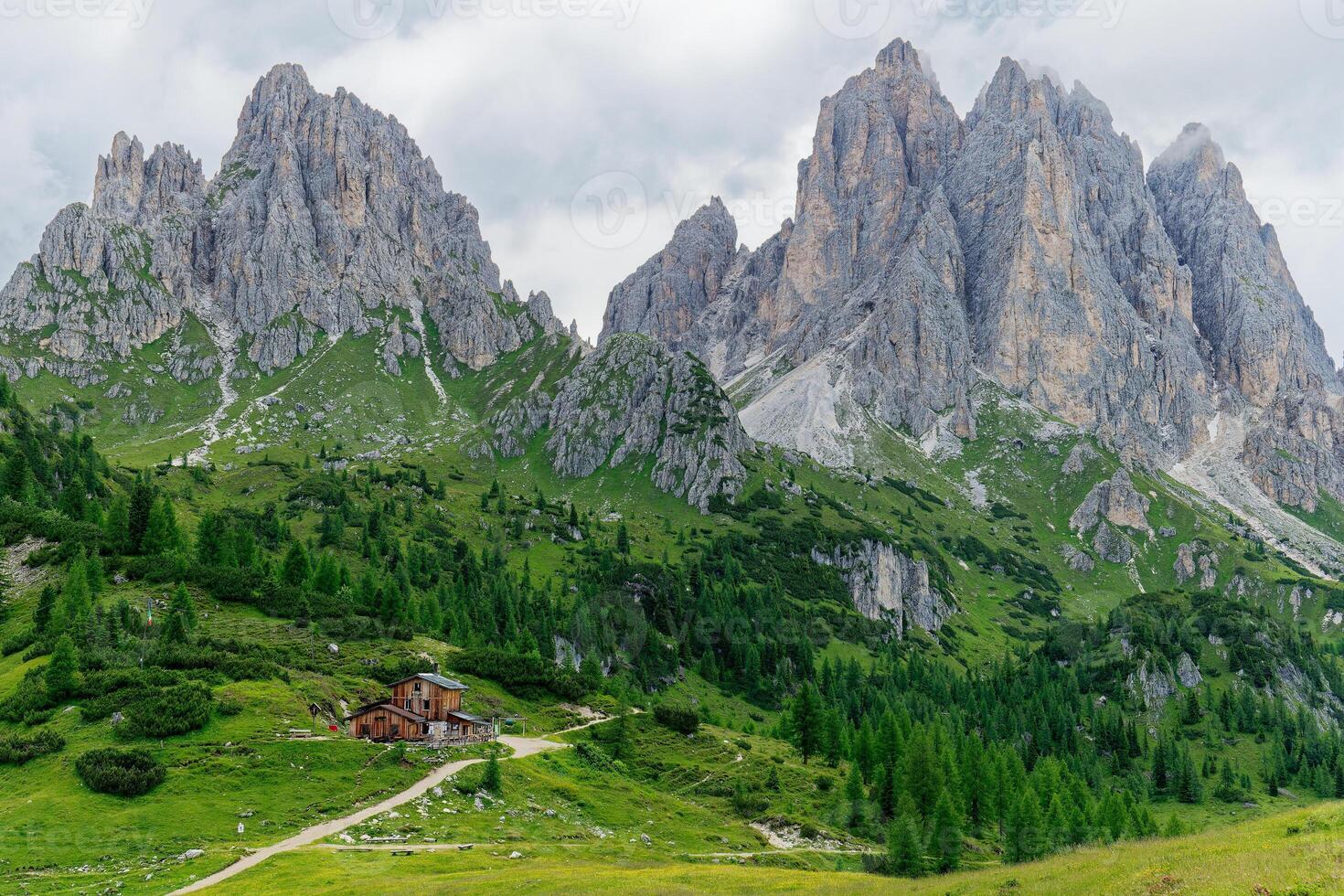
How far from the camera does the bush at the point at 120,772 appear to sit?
62938mm

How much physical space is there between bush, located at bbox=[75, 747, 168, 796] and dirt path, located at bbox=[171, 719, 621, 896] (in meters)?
12.2

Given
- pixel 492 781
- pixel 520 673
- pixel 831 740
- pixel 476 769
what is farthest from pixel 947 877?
pixel 520 673

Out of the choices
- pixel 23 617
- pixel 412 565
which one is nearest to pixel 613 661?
pixel 412 565

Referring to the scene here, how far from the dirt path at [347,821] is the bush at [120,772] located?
12166 millimetres

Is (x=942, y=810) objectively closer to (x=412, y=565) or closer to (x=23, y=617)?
(x=23, y=617)

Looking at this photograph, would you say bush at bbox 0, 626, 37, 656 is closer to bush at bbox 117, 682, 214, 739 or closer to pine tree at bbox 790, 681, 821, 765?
bush at bbox 117, 682, 214, 739

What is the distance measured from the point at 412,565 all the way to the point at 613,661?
1848 inches

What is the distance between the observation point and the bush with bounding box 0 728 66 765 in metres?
67.2

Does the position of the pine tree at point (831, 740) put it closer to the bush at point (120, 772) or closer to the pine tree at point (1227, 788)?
the pine tree at point (1227, 788)

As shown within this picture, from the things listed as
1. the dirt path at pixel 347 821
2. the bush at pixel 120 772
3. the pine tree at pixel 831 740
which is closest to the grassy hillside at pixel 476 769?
the pine tree at pixel 831 740

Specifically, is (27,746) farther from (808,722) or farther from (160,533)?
(808,722)

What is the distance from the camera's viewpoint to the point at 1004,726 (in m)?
176

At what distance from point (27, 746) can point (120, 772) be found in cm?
1023

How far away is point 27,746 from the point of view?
68.0 meters
